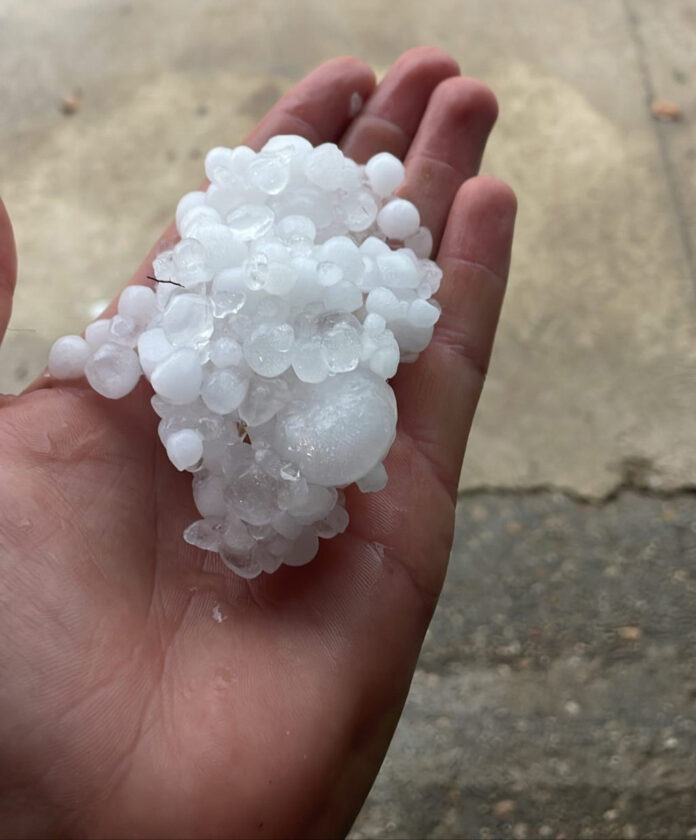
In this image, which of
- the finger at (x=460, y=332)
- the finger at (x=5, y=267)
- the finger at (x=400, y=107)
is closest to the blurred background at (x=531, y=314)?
the finger at (x=460, y=332)

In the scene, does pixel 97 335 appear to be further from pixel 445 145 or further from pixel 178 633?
pixel 445 145

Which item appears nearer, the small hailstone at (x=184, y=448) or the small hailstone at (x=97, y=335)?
the small hailstone at (x=184, y=448)

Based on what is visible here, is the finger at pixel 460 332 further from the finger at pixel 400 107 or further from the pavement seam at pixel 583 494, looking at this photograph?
the pavement seam at pixel 583 494

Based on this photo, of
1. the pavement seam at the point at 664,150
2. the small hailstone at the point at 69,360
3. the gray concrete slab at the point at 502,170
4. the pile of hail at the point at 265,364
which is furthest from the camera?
the pavement seam at the point at 664,150

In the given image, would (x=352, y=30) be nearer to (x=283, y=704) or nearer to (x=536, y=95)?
(x=536, y=95)

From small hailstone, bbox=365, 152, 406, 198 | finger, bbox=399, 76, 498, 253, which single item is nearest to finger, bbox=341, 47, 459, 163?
finger, bbox=399, 76, 498, 253

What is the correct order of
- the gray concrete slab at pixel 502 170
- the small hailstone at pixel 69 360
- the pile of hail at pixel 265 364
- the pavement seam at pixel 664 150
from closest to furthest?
the pile of hail at pixel 265 364 → the small hailstone at pixel 69 360 → the gray concrete slab at pixel 502 170 → the pavement seam at pixel 664 150

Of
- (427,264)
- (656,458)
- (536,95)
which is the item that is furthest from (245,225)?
A: (536,95)
